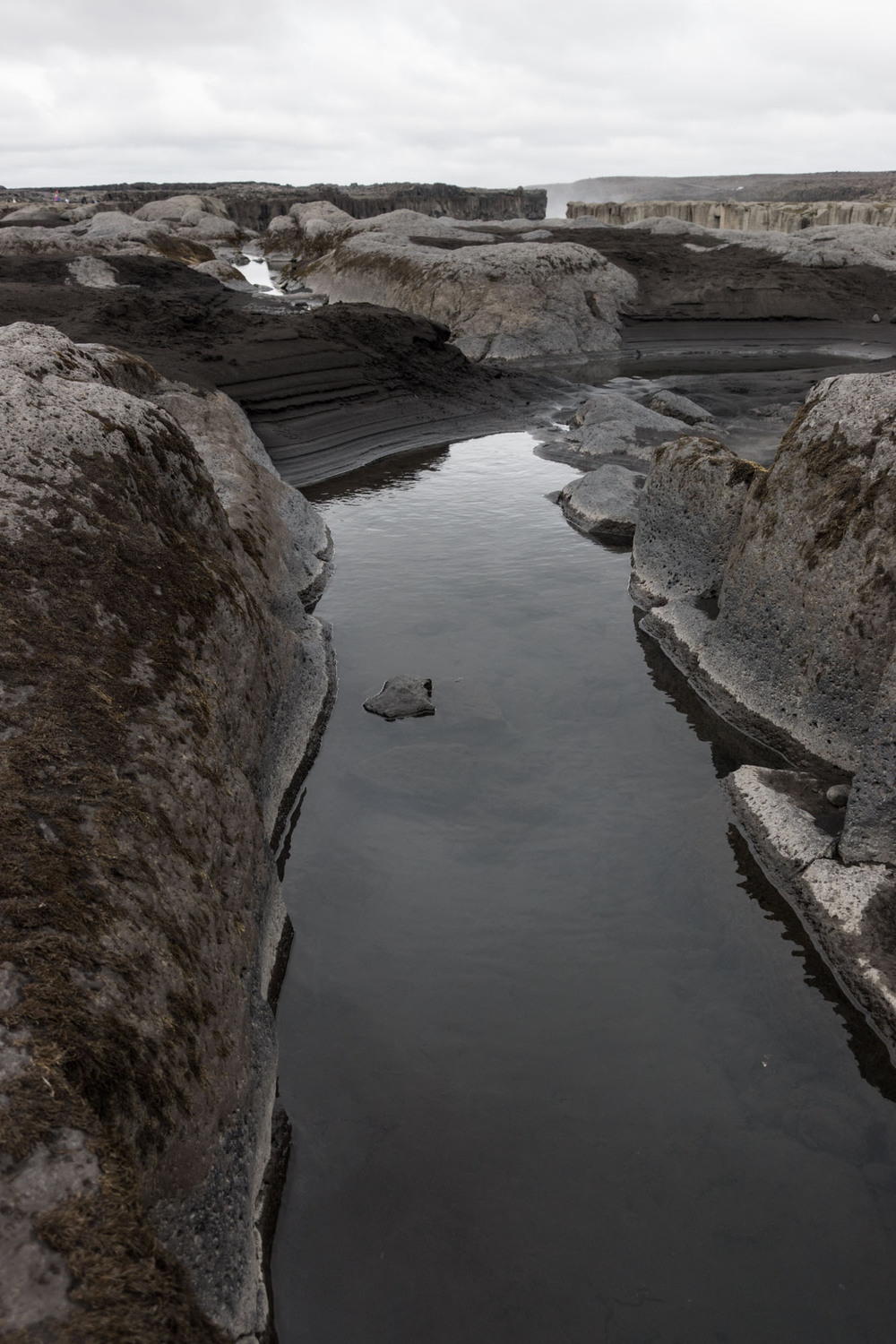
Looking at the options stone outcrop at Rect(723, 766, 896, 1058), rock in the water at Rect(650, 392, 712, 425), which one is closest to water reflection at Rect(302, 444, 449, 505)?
rock in the water at Rect(650, 392, 712, 425)

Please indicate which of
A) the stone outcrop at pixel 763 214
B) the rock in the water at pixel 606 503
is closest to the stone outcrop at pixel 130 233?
the rock in the water at pixel 606 503

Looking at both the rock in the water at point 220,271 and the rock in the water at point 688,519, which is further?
the rock in the water at point 220,271

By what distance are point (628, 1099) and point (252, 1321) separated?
7.84 ft

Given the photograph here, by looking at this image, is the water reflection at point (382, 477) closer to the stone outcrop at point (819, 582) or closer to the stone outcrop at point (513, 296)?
the stone outcrop at point (819, 582)

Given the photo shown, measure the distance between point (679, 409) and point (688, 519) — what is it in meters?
11.7

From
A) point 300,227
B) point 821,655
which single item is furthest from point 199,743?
point 300,227

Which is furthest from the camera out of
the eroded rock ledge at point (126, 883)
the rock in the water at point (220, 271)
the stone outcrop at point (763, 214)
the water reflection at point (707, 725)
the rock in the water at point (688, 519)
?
the stone outcrop at point (763, 214)

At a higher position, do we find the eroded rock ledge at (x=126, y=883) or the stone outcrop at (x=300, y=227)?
the stone outcrop at (x=300, y=227)

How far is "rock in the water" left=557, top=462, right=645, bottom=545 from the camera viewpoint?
1448 cm

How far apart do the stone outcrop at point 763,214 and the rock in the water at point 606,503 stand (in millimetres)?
33943

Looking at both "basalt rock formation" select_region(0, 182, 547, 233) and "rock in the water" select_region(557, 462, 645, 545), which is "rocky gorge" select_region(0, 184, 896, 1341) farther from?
"basalt rock formation" select_region(0, 182, 547, 233)

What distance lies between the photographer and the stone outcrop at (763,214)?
4575 cm

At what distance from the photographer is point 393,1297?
4.04m

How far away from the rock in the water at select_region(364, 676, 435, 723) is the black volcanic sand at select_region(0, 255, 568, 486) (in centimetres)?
1010
